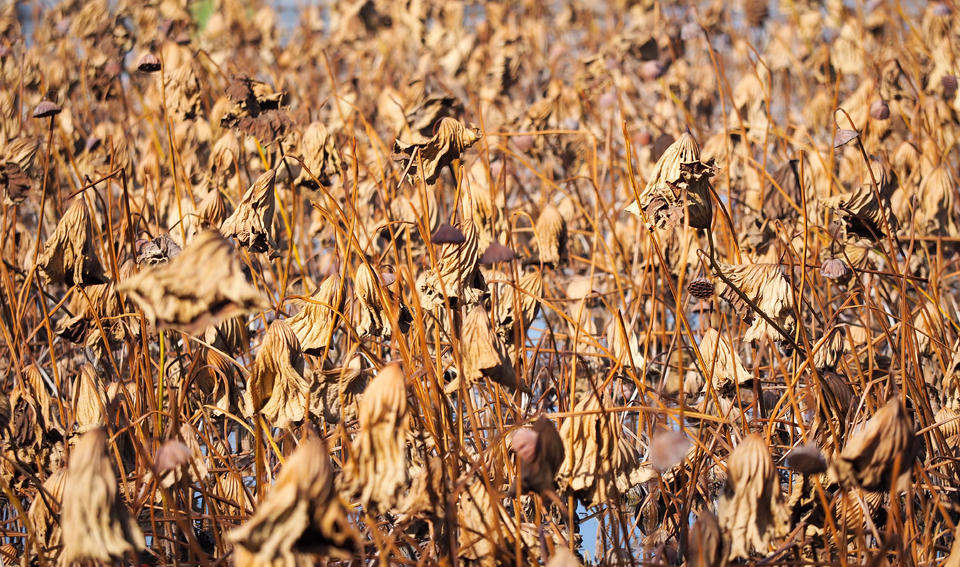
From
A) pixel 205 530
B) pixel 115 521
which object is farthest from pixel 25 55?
pixel 115 521

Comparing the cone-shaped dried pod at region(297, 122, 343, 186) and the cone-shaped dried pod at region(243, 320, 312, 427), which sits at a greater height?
the cone-shaped dried pod at region(297, 122, 343, 186)

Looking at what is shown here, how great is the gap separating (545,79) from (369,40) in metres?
0.93

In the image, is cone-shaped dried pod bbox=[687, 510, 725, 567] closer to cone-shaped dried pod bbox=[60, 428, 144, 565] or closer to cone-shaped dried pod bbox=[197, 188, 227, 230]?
cone-shaped dried pod bbox=[60, 428, 144, 565]

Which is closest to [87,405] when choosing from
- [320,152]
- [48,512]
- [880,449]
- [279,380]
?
[48,512]

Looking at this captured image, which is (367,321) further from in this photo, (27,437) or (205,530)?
(27,437)

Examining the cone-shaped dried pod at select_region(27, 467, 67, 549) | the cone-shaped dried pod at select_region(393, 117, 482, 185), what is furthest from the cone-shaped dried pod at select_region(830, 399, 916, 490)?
the cone-shaped dried pod at select_region(27, 467, 67, 549)

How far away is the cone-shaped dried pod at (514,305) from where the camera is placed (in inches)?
51.4

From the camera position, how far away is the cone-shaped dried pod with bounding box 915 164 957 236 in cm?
167

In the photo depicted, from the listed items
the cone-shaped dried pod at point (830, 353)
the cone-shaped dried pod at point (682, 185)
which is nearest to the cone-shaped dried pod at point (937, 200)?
the cone-shaped dried pod at point (830, 353)

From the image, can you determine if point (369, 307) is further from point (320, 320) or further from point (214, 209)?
point (214, 209)

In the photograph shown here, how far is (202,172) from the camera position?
82.5 inches

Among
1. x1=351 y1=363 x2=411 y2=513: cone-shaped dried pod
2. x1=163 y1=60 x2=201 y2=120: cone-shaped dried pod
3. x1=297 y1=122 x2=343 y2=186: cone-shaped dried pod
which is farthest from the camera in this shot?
x1=163 y1=60 x2=201 y2=120: cone-shaped dried pod

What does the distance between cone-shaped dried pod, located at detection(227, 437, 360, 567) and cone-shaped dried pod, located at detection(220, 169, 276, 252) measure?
496mm

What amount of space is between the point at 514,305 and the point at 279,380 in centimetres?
40
